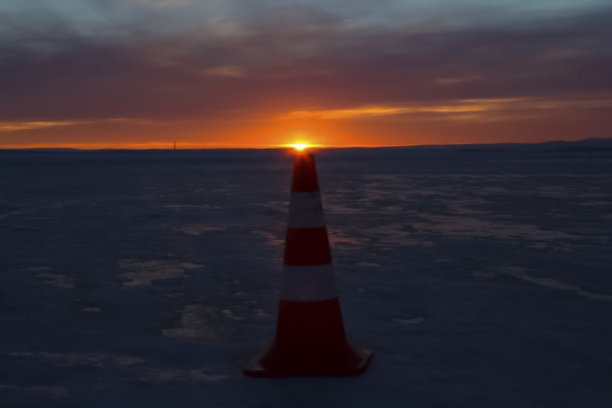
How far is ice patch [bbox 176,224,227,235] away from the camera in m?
8.16

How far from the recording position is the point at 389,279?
5.18m

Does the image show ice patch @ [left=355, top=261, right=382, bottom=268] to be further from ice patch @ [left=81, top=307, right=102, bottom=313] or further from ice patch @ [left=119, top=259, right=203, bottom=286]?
ice patch @ [left=81, top=307, right=102, bottom=313]

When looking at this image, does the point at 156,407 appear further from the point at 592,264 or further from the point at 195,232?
the point at 195,232

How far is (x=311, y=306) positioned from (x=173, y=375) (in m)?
0.77

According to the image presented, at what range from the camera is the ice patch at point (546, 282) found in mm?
4555

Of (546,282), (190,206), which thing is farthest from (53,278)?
(190,206)

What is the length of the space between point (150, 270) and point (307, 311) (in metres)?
2.92

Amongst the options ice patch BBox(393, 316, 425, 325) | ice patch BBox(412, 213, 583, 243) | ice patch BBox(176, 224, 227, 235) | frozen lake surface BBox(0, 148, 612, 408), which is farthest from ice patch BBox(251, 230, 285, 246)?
ice patch BBox(393, 316, 425, 325)

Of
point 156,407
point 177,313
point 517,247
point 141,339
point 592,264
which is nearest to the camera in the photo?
point 156,407

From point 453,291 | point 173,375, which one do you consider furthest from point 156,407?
point 453,291

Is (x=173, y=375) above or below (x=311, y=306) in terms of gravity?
below

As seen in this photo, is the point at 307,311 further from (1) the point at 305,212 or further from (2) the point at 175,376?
(2) the point at 175,376

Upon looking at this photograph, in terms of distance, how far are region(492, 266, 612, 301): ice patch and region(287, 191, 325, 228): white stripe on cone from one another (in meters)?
2.51

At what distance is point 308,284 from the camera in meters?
3.13
